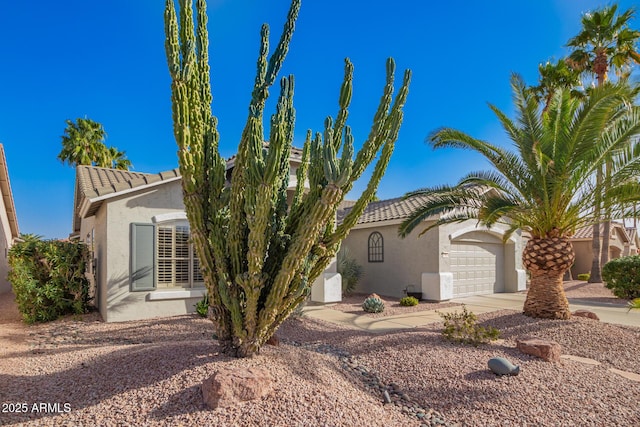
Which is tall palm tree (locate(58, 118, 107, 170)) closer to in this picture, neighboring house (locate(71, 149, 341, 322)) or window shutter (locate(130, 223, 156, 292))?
neighboring house (locate(71, 149, 341, 322))

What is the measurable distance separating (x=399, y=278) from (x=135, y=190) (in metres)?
10.2

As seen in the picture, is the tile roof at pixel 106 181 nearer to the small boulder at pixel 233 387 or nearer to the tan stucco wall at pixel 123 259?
the tan stucco wall at pixel 123 259

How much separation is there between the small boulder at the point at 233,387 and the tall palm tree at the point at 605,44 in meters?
19.1

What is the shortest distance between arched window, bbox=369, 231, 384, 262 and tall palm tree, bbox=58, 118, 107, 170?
64.4 feet

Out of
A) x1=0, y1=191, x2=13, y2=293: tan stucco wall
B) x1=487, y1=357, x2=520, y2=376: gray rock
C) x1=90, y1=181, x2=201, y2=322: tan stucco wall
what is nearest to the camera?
x1=487, y1=357, x2=520, y2=376: gray rock

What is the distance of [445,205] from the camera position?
9711 millimetres

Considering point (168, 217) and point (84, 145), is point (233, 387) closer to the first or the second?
point (168, 217)

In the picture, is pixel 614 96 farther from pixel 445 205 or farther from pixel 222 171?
pixel 222 171

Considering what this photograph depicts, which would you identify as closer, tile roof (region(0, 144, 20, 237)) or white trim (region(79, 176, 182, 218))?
white trim (region(79, 176, 182, 218))

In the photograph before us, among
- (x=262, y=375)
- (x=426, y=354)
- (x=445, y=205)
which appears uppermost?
(x=445, y=205)

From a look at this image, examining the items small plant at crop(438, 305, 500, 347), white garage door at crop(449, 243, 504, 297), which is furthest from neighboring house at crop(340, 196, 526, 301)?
small plant at crop(438, 305, 500, 347)

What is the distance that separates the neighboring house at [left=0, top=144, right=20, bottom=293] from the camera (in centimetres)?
1579

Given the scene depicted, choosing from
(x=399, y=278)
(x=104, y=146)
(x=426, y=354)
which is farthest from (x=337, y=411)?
(x=104, y=146)

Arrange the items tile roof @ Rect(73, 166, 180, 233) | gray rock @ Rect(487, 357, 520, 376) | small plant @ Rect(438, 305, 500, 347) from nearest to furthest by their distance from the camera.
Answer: gray rock @ Rect(487, 357, 520, 376) < small plant @ Rect(438, 305, 500, 347) < tile roof @ Rect(73, 166, 180, 233)
